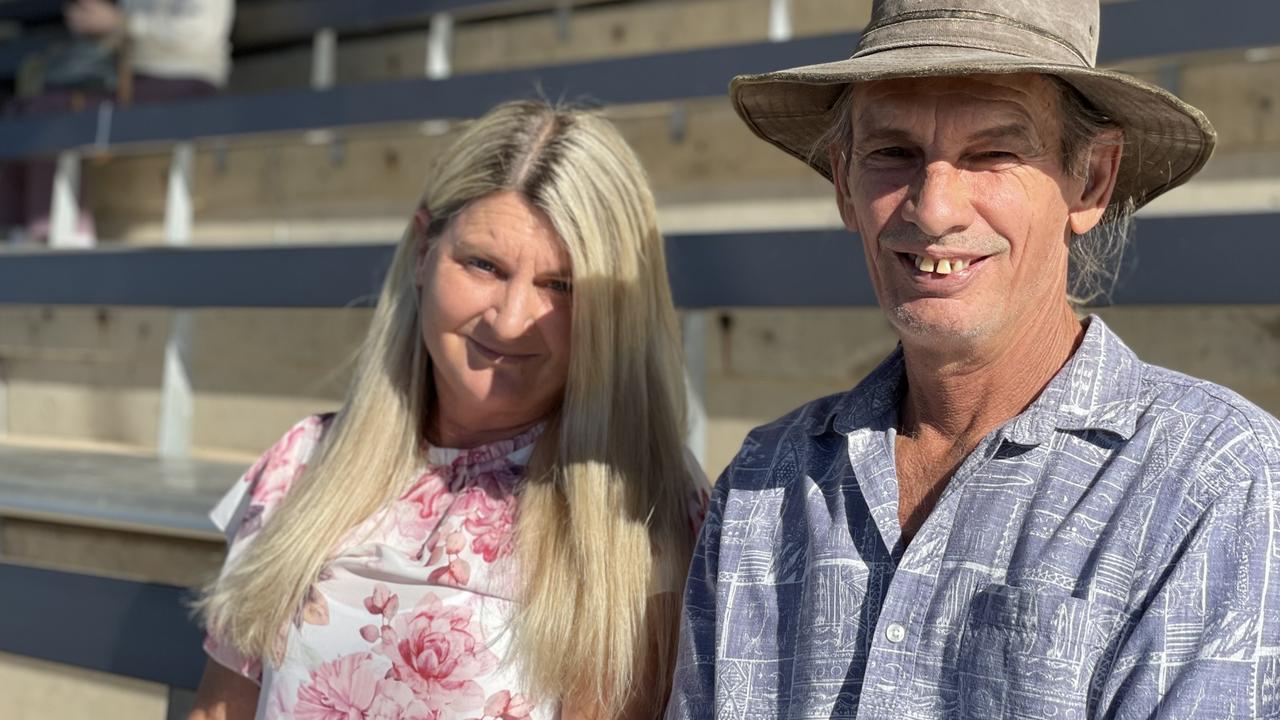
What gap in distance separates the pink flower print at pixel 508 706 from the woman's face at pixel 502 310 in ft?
1.12

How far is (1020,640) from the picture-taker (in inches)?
41.2

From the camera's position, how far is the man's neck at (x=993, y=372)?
1.18m

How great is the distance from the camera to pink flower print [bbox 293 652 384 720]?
1.52 meters

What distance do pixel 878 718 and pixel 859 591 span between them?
0.11 meters

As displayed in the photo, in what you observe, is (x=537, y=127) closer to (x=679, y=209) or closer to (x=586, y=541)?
(x=586, y=541)

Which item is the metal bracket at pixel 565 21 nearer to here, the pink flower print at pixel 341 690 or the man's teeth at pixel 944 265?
the pink flower print at pixel 341 690

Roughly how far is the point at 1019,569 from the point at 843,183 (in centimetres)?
42

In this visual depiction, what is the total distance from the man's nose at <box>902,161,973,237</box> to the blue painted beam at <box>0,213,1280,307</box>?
1080mm

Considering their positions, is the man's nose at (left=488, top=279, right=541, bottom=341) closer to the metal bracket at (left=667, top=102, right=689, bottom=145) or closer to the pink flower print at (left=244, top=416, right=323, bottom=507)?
the pink flower print at (left=244, top=416, right=323, bottom=507)

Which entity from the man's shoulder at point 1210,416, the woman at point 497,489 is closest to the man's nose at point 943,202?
the man's shoulder at point 1210,416

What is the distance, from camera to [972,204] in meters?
1.15

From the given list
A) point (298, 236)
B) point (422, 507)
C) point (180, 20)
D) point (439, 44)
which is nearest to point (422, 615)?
point (422, 507)

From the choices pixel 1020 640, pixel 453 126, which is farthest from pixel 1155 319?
pixel 453 126

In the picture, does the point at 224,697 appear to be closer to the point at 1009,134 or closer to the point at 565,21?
the point at 1009,134
